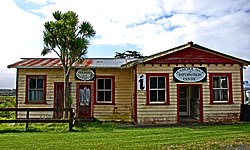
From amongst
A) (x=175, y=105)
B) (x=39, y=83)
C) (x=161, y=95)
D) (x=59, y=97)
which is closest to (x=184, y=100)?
(x=175, y=105)

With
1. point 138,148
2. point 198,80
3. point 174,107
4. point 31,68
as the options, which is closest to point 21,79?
point 31,68

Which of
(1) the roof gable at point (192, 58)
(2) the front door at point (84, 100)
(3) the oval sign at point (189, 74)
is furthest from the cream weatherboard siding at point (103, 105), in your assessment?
(3) the oval sign at point (189, 74)

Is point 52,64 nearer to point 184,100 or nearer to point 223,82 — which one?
point 184,100

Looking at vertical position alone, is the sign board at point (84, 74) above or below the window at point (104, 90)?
above

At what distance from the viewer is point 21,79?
703 inches

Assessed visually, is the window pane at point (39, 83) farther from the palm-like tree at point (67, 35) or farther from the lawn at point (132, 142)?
the lawn at point (132, 142)

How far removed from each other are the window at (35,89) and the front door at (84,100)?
7.07 feet

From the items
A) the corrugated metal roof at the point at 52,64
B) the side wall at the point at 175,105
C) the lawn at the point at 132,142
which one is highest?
the corrugated metal roof at the point at 52,64

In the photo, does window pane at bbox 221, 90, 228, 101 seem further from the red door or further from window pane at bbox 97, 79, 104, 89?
the red door

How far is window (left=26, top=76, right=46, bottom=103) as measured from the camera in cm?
1786

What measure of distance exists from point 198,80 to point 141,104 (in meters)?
3.40

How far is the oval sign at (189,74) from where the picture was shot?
53.1ft

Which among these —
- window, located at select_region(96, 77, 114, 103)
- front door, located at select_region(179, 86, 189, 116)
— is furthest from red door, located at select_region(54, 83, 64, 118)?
front door, located at select_region(179, 86, 189, 116)

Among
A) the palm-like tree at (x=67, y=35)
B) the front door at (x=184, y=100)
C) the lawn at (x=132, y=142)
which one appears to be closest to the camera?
the lawn at (x=132, y=142)
